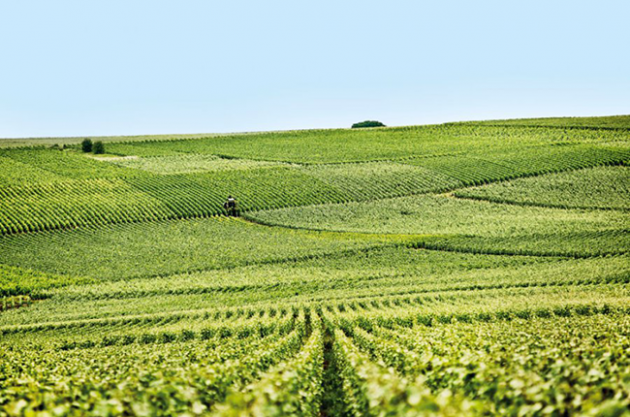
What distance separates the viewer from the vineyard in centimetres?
910

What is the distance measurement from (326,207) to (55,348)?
139 feet

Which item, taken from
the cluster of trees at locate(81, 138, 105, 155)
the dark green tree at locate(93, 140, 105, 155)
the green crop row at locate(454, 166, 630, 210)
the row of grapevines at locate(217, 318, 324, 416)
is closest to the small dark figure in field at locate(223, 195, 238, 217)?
the green crop row at locate(454, 166, 630, 210)

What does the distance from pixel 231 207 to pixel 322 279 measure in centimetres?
2724

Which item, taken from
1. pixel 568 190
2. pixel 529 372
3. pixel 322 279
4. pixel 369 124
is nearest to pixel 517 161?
pixel 568 190

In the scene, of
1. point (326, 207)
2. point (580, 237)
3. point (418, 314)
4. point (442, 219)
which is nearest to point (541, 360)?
point (418, 314)

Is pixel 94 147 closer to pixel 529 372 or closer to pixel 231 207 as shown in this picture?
pixel 231 207

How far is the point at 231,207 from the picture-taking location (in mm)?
61906

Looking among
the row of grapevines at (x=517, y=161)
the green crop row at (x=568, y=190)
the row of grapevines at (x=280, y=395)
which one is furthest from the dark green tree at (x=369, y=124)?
the row of grapevines at (x=280, y=395)

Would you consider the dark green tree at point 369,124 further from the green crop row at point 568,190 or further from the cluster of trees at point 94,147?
the green crop row at point 568,190

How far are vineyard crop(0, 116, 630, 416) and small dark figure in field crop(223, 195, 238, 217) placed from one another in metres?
1.20

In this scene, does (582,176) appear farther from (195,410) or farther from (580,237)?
(195,410)

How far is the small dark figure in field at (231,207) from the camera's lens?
2429 inches

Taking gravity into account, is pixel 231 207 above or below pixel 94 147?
below

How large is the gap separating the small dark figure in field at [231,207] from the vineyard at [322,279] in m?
1.20
